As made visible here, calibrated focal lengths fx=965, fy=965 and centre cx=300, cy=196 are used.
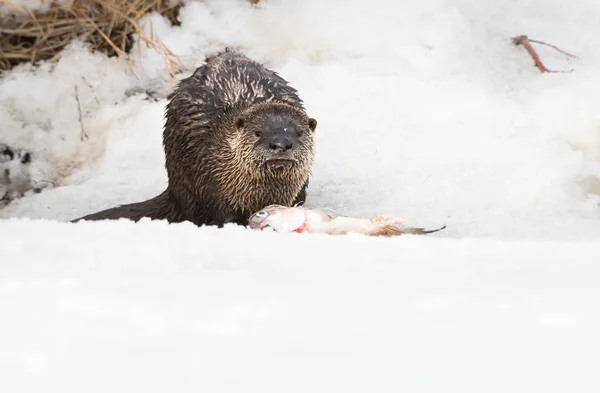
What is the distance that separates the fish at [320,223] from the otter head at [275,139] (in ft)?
0.80

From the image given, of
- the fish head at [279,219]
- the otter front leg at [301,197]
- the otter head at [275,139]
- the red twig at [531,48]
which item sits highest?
the otter head at [275,139]

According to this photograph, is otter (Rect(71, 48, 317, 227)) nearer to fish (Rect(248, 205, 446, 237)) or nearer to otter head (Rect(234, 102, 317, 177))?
otter head (Rect(234, 102, 317, 177))

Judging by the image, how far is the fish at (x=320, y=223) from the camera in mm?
3281

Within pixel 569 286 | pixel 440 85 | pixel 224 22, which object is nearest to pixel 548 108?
pixel 440 85

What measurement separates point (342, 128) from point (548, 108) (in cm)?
92

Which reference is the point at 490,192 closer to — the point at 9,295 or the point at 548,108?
the point at 548,108

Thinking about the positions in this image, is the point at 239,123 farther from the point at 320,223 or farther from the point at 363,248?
the point at 363,248

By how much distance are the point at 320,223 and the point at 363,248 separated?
116cm

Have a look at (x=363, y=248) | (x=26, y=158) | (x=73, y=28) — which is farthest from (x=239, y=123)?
(x=73, y=28)

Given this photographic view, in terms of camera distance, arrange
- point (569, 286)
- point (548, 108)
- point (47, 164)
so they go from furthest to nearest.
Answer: point (47, 164) → point (548, 108) → point (569, 286)

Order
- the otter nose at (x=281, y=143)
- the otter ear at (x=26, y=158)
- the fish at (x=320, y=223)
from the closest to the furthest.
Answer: the fish at (x=320, y=223) < the otter nose at (x=281, y=143) < the otter ear at (x=26, y=158)

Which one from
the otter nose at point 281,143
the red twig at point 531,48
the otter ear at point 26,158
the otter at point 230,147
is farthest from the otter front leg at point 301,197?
the otter ear at point 26,158

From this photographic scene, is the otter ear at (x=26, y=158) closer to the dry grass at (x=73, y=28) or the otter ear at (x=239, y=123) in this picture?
the dry grass at (x=73, y=28)

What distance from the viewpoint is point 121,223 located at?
2.38m
